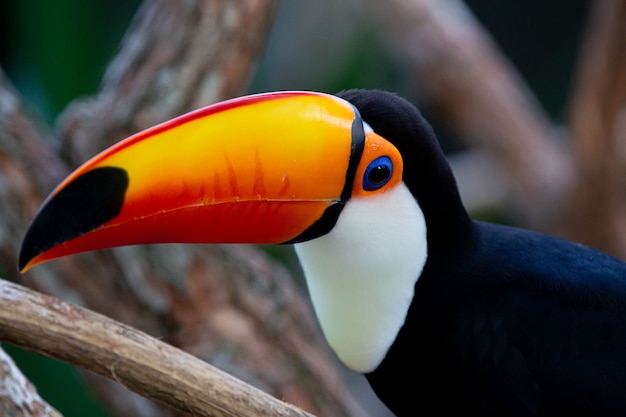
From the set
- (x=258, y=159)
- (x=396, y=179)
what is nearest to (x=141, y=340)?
(x=258, y=159)

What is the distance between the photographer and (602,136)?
3.42m

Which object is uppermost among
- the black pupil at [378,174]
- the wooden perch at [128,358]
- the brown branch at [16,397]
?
the black pupil at [378,174]

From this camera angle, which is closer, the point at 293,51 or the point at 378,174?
the point at 378,174

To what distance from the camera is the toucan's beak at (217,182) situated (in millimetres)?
1507

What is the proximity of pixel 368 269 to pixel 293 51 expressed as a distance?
9.76 ft

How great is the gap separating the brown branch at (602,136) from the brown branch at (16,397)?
2338 mm

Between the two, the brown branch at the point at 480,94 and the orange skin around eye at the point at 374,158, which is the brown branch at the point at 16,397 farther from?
the brown branch at the point at 480,94

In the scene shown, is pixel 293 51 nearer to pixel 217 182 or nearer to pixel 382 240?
pixel 382 240

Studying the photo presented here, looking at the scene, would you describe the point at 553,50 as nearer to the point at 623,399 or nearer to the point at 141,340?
the point at 623,399

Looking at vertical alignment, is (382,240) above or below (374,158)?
below

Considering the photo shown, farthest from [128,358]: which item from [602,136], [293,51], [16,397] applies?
[293,51]

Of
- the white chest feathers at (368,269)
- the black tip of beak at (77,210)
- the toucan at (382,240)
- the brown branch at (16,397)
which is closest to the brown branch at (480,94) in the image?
the toucan at (382,240)

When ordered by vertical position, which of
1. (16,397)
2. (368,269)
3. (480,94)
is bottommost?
(480,94)

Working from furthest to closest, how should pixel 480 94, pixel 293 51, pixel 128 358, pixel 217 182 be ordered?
pixel 293 51
pixel 480 94
pixel 217 182
pixel 128 358
